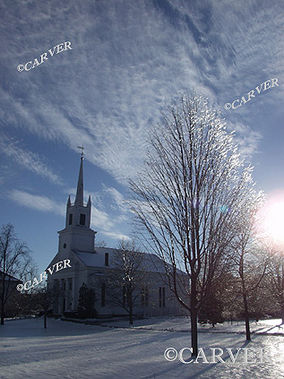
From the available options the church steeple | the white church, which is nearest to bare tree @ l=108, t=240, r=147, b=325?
the white church

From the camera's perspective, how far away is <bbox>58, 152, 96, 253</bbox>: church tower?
47781 millimetres

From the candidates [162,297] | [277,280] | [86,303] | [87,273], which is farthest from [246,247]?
[162,297]

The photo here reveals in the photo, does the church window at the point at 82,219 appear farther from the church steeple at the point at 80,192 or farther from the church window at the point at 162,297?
the church window at the point at 162,297

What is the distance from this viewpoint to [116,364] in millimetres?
9734

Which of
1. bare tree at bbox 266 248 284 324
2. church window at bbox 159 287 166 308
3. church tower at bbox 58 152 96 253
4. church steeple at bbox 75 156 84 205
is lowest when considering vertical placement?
church window at bbox 159 287 166 308

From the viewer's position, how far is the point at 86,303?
38438 mm

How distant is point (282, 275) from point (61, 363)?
80.2ft

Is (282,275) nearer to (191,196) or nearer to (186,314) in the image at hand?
(186,314)

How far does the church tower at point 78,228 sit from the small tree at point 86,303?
372 inches

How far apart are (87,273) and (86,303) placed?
5.10 m

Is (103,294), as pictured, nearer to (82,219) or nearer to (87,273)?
(87,273)

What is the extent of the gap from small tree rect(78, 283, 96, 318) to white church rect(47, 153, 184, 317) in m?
1.76

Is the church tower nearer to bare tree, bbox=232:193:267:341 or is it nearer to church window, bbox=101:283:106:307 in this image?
church window, bbox=101:283:106:307

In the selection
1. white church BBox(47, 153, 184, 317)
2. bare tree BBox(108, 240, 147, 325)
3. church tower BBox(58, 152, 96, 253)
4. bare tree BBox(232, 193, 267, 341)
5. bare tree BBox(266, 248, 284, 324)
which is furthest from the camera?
church tower BBox(58, 152, 96, 253)
